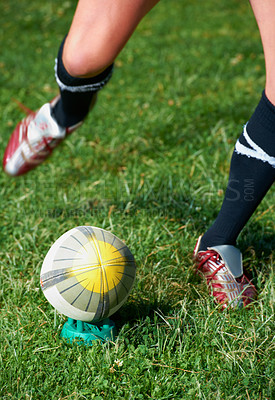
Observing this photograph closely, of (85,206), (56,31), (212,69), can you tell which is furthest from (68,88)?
(56,31)

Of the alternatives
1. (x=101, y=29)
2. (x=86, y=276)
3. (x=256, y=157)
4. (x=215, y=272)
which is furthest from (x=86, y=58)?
(x=215, y=272)

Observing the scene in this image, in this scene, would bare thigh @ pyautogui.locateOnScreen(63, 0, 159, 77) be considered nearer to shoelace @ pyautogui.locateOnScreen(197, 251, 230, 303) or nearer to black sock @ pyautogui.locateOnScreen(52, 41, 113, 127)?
black sock @ pyautogui.locateOnScreen(52, 41, 113, 127)

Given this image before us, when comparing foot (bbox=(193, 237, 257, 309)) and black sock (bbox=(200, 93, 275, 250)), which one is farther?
foot (bbox=(193, 237, 257, 309))

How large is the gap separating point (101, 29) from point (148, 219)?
133 centimetres

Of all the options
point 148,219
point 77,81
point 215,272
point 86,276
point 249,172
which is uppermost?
point 77,81

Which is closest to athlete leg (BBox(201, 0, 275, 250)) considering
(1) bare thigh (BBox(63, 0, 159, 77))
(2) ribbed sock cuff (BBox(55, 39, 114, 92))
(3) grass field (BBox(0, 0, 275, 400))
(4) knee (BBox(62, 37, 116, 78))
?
(3) grass field (BBox(0, 0, 275, 400))

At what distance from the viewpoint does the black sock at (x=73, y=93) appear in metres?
2.90

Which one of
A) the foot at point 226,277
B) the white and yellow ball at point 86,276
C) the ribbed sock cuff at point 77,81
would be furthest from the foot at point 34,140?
the foot at point 226,277

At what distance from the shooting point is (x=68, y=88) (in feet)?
9.66

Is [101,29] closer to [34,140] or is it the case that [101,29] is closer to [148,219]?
[34,140]

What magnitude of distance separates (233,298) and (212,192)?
46.1 inches

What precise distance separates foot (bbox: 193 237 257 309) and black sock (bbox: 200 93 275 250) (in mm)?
73

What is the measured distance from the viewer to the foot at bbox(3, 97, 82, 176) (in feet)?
10.6

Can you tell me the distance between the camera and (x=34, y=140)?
129 inches
